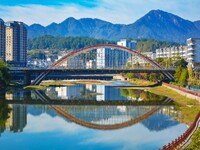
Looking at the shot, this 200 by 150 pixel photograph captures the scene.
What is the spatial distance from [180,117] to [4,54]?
9027cm

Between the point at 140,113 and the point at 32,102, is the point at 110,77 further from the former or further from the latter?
the point at 140,113

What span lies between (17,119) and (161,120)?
12.7 metres

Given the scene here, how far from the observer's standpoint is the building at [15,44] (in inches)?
4606

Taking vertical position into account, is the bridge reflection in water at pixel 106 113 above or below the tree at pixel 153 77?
below

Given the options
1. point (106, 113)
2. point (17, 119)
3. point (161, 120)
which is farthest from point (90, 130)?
point (106, 113)

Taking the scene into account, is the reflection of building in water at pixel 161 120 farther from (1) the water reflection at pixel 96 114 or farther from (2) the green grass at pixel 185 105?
(2) the green grass at pixel 185 105

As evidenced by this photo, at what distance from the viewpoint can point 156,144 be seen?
25.4 metres

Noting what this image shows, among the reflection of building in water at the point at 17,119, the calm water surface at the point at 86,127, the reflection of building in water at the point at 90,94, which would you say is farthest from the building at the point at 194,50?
the reflection of building in water at the point at 17,119

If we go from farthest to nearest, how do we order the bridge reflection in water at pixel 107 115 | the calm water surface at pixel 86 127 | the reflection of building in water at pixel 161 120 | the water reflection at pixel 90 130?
the bridge reflection in water at pixel 107 115 < the reflection of building in water at pixel 161 120 < the water reflection at pixel 90 130 < the calm water surface at pixel 86 127

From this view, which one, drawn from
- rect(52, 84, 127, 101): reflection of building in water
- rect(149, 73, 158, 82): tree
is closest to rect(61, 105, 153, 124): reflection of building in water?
rect(52, 84, 127, 101): reflection of building in water

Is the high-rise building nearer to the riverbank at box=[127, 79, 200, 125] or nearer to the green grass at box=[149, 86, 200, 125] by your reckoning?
the riverbank at box=[127, 79, 200, 125]

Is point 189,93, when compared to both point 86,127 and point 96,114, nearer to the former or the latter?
point 96,114

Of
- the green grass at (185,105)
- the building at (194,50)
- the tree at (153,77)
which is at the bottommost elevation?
the green grass at (185,105)

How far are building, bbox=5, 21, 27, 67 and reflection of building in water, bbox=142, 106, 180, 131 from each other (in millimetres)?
81603
